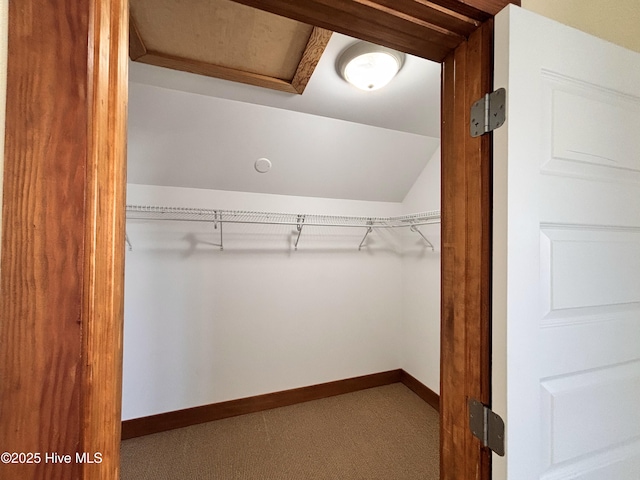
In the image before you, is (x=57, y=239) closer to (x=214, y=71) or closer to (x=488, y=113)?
(x=488, y=113)

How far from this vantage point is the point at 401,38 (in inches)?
28.2

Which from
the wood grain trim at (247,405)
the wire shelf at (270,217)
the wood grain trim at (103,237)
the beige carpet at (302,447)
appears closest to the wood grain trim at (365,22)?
the wood grain trim at (103,237)

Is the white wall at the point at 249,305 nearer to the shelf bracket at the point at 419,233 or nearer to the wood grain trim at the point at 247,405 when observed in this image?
the wood grain trim at the point at 247,405

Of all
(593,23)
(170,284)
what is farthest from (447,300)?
(170,284)

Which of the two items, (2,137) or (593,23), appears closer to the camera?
(2,137)

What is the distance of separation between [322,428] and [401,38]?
2.34 meters

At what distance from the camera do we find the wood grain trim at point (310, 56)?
1154 mm

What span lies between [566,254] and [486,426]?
18.3 inches

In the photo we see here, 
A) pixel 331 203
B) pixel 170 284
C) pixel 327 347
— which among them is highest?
pixel 331 203

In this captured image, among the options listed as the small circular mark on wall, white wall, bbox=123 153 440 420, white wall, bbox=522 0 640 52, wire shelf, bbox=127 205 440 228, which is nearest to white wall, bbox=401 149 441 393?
white wall, bbox=123 153 440 420

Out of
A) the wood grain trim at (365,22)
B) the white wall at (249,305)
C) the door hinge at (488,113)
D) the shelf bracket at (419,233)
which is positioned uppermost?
the wood grain trim at (365,22)

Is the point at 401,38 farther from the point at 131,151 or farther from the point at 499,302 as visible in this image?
the point at 131,151

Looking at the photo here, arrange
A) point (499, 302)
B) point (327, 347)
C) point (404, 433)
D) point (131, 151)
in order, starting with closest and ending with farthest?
point (499, 302), point (131, 151), point (404, 433), point (327, 347)

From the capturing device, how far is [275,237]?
2.30 metres
